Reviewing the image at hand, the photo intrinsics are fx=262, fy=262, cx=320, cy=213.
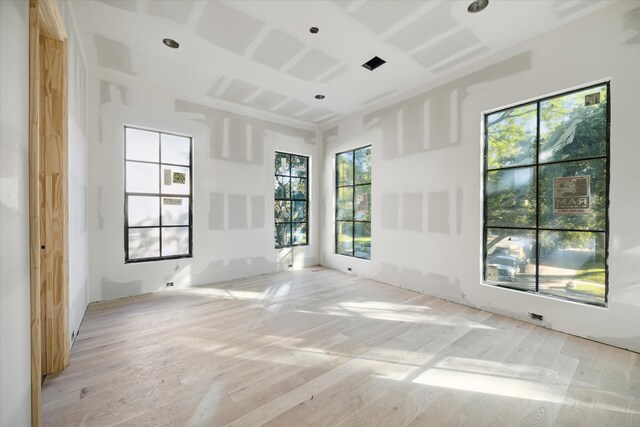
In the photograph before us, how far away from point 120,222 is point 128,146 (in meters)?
1.12

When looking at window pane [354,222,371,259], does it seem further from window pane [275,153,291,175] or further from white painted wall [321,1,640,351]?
window pane [275,153,291,175]

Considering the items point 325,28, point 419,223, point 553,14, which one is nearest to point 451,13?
point 553,14

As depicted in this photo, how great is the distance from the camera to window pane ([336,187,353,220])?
535 cm

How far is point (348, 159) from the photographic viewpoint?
5379 mm

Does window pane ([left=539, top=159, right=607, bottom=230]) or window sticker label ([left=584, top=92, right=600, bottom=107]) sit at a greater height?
window sticker label ([left=584, top=92, right=600, bottom=107])

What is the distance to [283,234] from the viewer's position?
18.1 ft

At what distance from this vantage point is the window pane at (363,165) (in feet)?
16.2

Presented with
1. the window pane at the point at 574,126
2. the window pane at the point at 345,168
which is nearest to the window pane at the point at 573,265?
the window pane at the point at 574,126

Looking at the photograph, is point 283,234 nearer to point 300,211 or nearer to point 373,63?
point 300,211

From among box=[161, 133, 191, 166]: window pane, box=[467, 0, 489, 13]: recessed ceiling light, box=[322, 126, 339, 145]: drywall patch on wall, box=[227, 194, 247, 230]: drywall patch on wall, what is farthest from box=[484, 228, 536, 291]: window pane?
box=[161, 133, 191, 166]: window pane

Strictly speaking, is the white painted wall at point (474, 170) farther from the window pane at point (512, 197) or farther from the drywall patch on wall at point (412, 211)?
the window pane at point (512, 197)

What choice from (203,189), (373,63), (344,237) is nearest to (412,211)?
(344,237)

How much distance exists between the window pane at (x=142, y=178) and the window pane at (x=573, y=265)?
Answer: 520 cm

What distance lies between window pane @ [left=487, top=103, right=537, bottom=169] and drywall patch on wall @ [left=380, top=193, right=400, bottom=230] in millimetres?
1422
